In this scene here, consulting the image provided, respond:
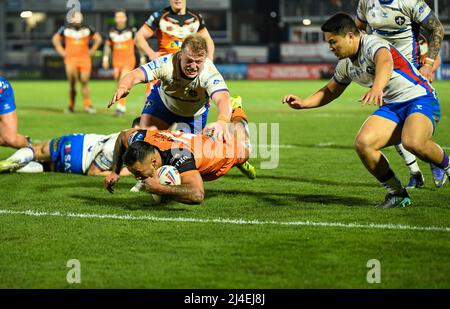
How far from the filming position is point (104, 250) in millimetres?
6238

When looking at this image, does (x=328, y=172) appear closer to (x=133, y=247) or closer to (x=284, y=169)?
(x=284, y=169)

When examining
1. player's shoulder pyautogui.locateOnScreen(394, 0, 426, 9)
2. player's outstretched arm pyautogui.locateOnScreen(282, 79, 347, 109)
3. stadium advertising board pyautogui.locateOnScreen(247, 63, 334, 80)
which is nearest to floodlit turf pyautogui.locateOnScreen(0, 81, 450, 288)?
player's outstretched arm pyautogui.locateOnScreen(282, 79, 347, 109)

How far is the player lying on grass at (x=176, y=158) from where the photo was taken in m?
7.24

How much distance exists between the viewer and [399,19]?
9570mm

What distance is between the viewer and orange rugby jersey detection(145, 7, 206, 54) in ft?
41.7

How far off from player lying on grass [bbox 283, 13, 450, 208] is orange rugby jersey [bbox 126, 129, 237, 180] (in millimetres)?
865

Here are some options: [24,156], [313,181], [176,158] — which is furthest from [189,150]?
[24,156]

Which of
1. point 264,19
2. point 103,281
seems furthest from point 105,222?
point 264,19

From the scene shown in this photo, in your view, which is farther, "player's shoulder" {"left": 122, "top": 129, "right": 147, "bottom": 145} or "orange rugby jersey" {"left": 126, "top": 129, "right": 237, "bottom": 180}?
"player's shoulder" {"left": 122, "top": 129, "right": 147, "bottom": 145}

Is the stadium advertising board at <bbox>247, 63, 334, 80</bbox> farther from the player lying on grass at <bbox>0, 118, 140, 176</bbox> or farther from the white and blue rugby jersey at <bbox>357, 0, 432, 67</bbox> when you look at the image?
the white and blue rugby jersey at <bbox>357, 0, 432, 67</bbox>

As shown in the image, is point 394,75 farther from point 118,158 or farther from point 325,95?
point 118,158

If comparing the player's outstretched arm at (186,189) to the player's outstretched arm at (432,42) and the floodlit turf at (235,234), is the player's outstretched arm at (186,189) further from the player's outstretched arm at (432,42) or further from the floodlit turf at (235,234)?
the player's outstretched arm at (432,42)

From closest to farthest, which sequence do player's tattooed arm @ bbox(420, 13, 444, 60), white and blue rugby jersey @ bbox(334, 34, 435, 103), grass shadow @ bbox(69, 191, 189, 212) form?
white and blue rugby jersey @ bbox(334, 34, 435, 103)
grass shadow @ bbox(69, 191, 189, 212)
player's tattooed arm @ bbox(420, 13, 444, 60)

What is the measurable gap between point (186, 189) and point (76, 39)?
620 inches
